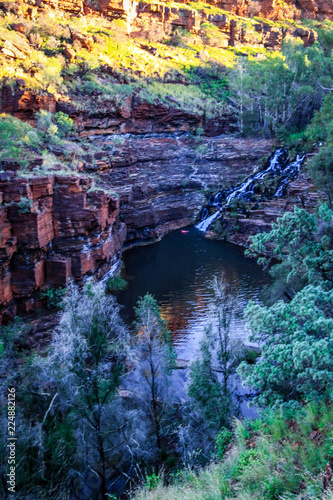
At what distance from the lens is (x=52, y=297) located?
18.1 m

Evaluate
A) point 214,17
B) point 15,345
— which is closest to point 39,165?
point 15,345

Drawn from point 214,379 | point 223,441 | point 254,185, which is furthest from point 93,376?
point 254,185

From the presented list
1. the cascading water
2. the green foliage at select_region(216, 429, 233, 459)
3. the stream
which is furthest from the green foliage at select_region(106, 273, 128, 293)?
the green foliage at select_region(216, 429, 233, 459)

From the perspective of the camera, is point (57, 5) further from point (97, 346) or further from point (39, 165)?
point (97, 346)

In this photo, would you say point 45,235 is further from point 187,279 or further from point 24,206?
point 187,279

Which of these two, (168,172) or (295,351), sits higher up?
(295,351)

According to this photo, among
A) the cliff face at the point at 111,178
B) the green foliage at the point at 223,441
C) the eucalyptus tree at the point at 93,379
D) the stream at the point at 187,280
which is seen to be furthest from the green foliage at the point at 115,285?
the green foliage at the point at 223,441

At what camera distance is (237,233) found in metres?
32.9

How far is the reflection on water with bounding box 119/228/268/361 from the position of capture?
19.0 m

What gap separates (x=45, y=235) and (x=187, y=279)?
33.2ft

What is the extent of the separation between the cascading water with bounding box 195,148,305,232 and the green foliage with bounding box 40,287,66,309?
1949 centimetres

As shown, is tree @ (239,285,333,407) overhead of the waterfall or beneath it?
overhead

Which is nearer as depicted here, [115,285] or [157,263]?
[115,285]

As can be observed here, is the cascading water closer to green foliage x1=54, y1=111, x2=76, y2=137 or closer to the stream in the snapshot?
the stream
